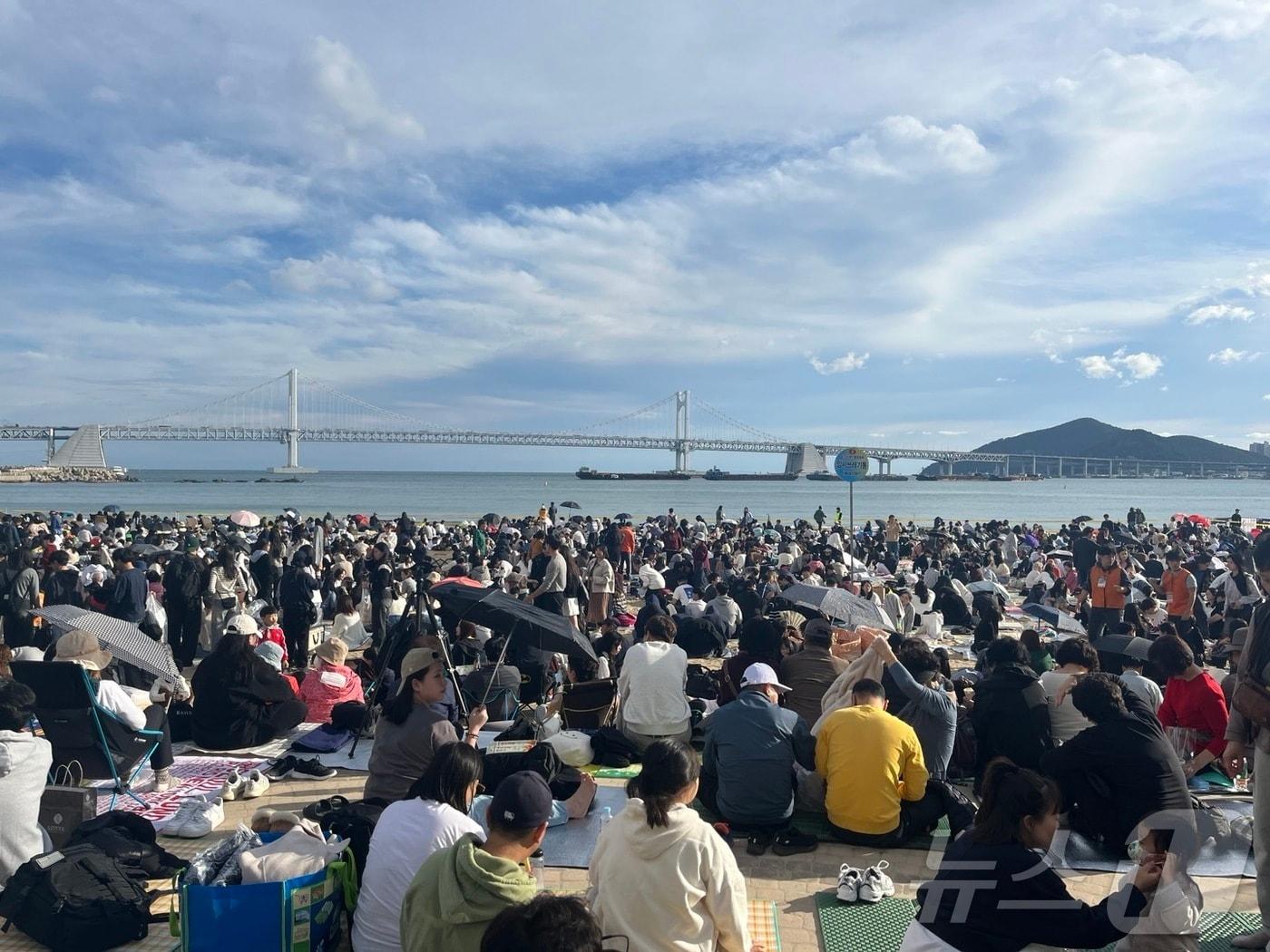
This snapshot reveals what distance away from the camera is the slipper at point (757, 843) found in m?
4.12

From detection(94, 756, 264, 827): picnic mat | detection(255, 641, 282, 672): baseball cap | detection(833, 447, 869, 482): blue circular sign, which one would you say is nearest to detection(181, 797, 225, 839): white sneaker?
detection(94, 756, 264, 827): picnic mat

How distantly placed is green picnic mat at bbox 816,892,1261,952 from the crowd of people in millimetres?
90

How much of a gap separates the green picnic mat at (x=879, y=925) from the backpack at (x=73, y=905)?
262 cm

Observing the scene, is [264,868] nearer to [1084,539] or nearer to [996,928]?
[996,928]

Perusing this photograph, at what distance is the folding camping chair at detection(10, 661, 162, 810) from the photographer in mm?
4465

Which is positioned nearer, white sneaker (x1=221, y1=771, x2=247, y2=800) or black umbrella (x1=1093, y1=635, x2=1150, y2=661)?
white sneaker (x1=221, y1=771, x2=247, y2=800)

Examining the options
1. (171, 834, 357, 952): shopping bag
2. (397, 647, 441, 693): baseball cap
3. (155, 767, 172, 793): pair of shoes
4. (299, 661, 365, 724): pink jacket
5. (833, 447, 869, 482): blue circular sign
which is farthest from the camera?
(833, 447, 869, 482): blue circular sign

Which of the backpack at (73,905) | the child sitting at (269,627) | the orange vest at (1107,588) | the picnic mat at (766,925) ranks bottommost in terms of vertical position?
the picnic mat at (766,925)

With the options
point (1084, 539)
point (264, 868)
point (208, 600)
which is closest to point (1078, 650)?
point (264, 868)

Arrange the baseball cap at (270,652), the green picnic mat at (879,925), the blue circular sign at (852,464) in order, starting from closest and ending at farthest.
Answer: the green picnic mat at (879,925) → the baseball cap at (270,652) → the blue circular sign at (852,464)

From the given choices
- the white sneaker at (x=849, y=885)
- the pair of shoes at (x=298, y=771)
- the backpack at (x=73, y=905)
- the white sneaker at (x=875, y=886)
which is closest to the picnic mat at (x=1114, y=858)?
the white sneaker at (x=875, y=886)

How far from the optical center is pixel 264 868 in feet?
9.66

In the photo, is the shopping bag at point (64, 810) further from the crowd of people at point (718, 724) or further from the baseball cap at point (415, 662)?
the baseball cap at point (415, 662)

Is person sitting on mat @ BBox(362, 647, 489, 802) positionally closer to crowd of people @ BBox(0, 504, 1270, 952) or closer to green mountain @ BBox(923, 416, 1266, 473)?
crowd of people @ BBox(0, 504, 1270, 952)
